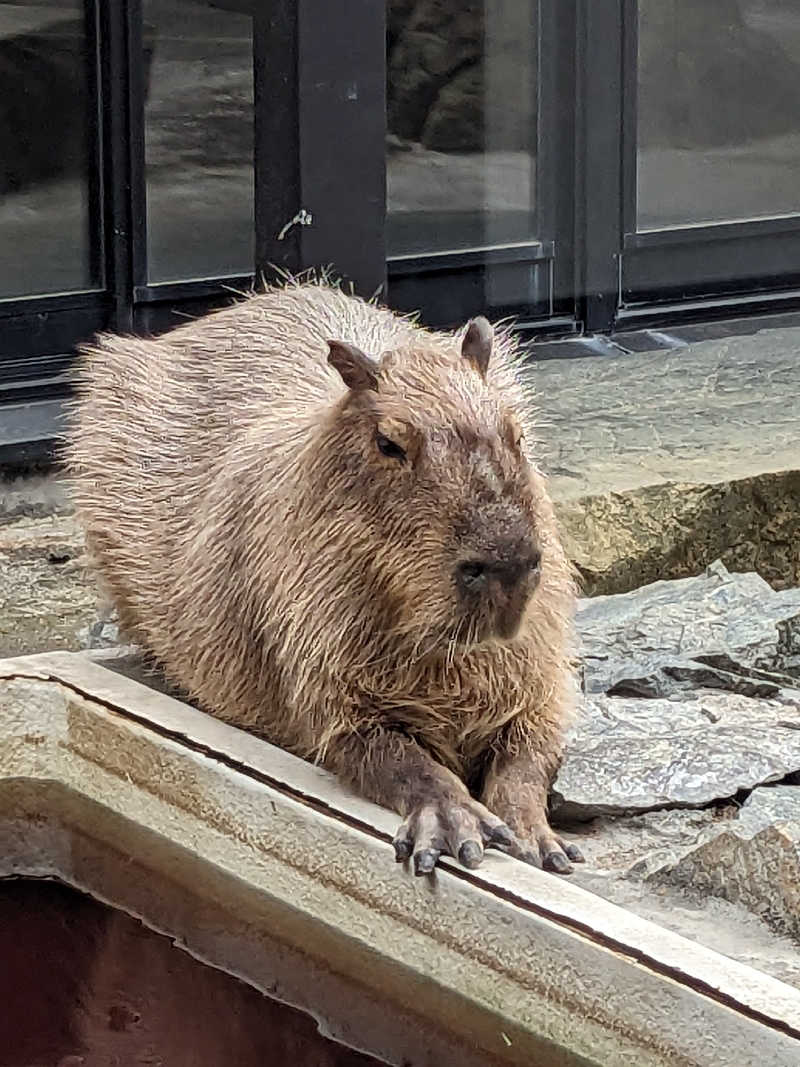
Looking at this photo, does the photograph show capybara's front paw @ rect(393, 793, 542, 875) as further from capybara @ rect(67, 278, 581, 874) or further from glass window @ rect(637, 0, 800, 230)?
glass window @ rect(637, 0, 800, 230)

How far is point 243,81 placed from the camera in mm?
5242

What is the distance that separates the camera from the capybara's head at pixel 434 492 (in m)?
2.78

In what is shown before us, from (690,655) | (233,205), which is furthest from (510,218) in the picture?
(690,655)

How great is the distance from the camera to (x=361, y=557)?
3.00 m

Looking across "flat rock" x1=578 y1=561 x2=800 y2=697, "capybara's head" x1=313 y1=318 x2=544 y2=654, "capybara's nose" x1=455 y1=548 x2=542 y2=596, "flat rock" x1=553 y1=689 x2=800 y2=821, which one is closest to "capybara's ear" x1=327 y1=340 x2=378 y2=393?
"capybara's head" x1=313 y1=318 x2=544 y2=654

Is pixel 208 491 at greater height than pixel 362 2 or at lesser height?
lesser

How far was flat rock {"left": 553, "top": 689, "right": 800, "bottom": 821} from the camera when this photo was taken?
126 inches

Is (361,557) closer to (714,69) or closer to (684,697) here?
(684,697)

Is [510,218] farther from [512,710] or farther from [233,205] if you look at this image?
[512,710]

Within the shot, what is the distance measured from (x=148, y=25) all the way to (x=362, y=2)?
738 millimetres

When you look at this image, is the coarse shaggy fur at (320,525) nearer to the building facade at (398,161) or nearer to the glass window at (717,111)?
the building facade at (398,161)

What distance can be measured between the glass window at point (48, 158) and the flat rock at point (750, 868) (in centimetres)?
269

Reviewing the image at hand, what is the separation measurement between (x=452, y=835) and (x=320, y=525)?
0.49 meters

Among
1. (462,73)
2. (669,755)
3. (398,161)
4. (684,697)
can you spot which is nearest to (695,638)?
(684,697)
